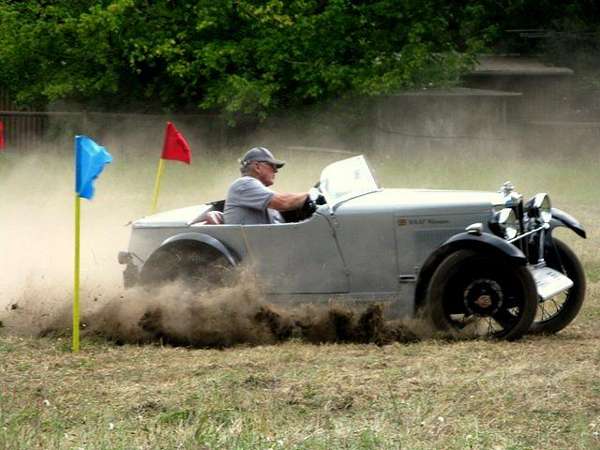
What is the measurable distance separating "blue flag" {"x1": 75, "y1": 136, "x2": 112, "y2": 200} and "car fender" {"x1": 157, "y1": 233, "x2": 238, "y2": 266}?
2.91 feet

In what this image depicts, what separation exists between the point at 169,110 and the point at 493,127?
8.94 metres

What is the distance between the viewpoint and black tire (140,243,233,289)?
33.6 ft

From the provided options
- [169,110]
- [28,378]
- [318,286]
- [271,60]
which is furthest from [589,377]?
[169,110]

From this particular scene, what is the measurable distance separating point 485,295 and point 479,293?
0.16ft

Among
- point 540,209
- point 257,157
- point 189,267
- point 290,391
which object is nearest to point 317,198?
point 257,157

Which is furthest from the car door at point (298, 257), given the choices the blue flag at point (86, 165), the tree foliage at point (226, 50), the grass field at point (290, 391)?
the tree foliage at point (226, 50)

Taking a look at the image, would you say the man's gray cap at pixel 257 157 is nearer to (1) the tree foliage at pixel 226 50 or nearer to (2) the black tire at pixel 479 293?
(2) the black tire at pixel 479 293

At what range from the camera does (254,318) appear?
10.1m

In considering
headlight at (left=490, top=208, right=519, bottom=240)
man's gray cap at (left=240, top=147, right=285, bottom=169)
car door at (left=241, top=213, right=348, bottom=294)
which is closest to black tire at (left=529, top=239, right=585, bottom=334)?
headlight at (left=490, top=208, right=519, bottom=240)

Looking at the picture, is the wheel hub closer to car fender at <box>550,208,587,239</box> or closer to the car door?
the car door

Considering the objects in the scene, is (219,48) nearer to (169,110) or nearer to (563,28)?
(169,110)

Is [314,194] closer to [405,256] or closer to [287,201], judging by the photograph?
[287,201]

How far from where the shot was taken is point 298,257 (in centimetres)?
1009

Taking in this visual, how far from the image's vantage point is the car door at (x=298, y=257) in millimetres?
10039
